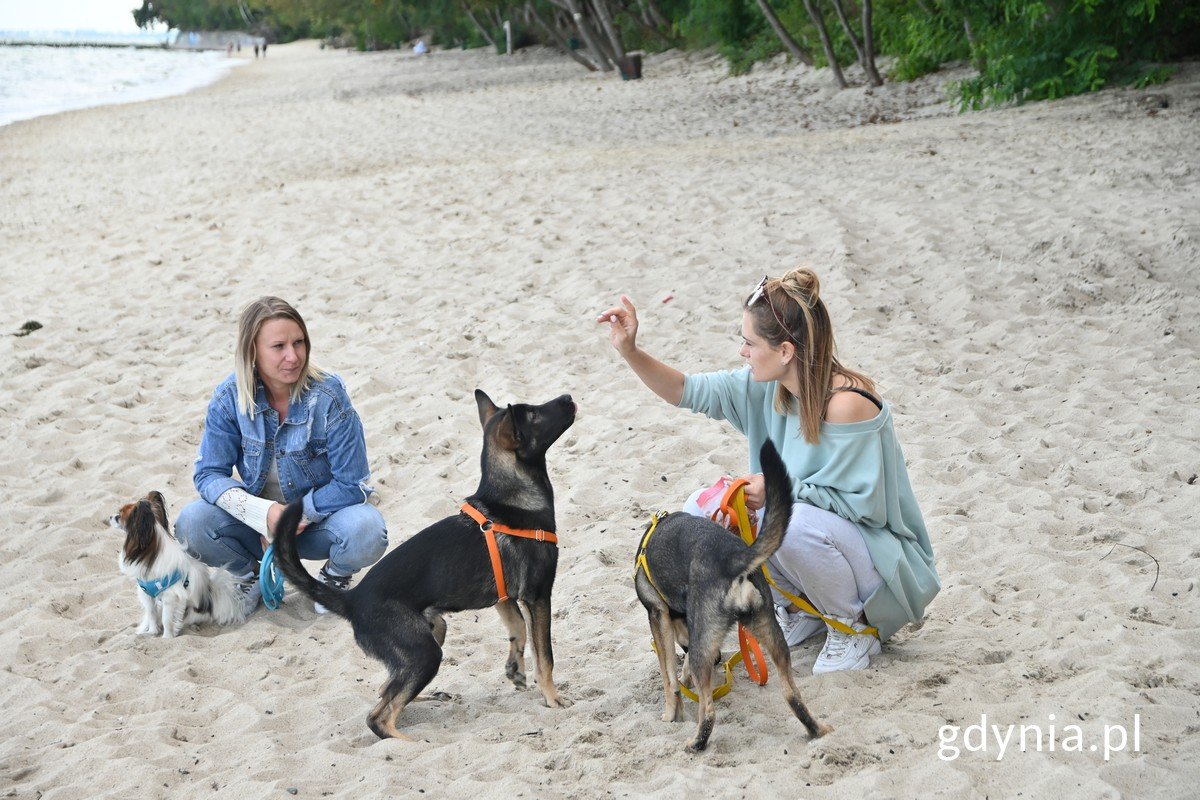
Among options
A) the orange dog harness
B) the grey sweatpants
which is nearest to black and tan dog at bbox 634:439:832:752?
the grey sweatpants

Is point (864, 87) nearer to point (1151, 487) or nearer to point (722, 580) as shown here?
point (1151, 487)

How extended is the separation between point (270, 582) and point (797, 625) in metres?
2.37

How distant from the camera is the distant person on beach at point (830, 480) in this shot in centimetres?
385

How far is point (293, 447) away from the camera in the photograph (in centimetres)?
494

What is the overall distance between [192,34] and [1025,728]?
16086cm

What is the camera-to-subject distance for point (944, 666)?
13.0 ft

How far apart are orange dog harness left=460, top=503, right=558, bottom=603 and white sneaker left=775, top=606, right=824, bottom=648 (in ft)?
3.38

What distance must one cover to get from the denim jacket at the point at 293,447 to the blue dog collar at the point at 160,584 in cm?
40

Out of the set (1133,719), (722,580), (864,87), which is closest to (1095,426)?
(1133,719)

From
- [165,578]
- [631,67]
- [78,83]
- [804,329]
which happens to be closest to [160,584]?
[165,578]

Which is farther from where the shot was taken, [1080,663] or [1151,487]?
[1151,487]

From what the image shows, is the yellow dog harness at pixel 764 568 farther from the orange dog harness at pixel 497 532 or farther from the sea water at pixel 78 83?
the sea water at pixel 78 83

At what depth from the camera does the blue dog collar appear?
4.70m

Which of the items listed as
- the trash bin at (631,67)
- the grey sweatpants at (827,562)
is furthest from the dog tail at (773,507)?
the trash bin at (631,67)
